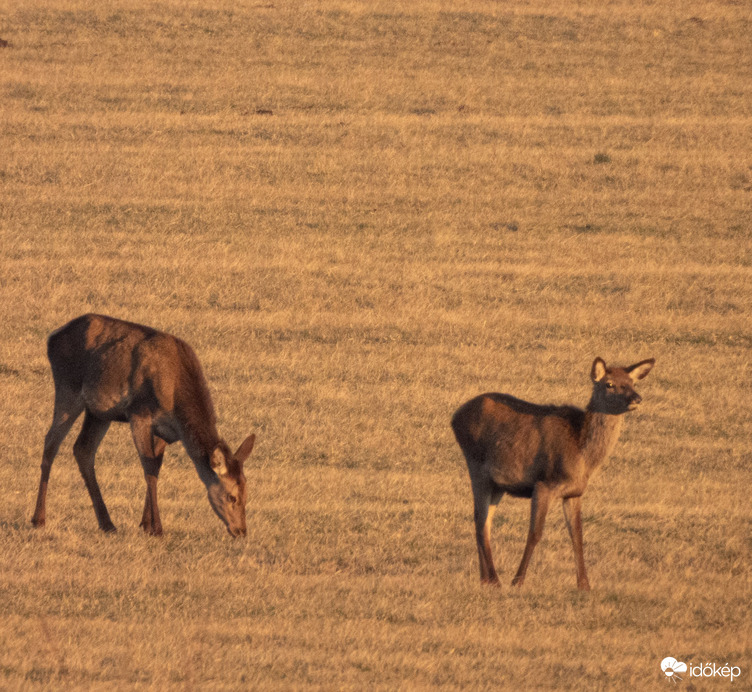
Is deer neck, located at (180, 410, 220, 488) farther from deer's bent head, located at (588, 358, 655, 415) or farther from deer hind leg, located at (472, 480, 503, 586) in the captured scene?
deer's bent head, located at (588, 358, 655, 415)

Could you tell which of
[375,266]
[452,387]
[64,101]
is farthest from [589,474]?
[64,101]

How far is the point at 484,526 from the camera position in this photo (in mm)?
10039

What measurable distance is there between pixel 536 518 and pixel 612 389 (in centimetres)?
115

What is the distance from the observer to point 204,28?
1475 inches

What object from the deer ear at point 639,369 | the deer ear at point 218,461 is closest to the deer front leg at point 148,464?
the deer ear at point 218,461

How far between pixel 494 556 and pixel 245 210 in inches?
633

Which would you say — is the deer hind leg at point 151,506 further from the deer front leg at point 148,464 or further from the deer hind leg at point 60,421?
the deer hind leg at point 60,421

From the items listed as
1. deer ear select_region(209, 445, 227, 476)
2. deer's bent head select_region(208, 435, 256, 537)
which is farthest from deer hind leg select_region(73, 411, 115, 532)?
deer ear select_region(209, 445, 227, 476)

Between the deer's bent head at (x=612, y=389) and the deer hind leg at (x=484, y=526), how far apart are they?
1.05 meters

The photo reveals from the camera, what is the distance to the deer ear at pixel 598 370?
32.1 ft

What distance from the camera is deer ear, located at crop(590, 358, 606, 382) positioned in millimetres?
9789

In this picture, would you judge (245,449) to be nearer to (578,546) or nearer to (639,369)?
(578,546)
